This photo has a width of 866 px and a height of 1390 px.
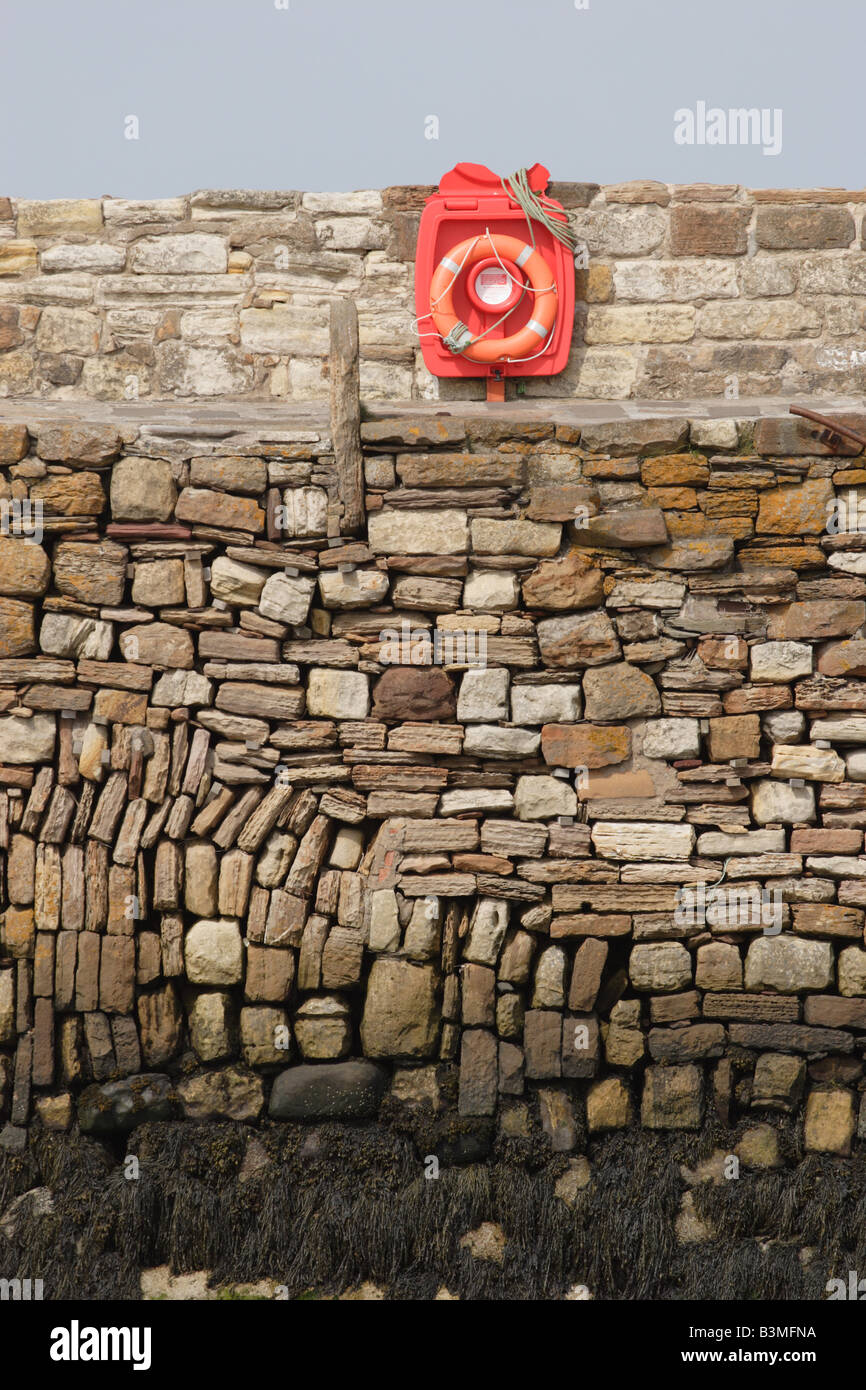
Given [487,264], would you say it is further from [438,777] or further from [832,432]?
[438,777]

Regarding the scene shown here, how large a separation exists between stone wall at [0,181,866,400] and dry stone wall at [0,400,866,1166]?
114 cm

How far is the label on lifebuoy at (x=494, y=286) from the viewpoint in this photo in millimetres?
6078

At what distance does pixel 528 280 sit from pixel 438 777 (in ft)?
9.00

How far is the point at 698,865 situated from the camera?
17.0 ft

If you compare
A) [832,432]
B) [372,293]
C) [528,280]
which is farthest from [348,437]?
[832,432]

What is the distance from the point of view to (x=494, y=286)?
6.09 meters

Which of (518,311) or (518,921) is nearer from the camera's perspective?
(518,921)

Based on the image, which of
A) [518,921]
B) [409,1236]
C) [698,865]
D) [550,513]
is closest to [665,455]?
[550,513]

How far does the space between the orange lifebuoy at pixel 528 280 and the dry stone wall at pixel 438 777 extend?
36.7 inches

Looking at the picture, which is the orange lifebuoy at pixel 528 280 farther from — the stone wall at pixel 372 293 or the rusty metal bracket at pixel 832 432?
the rusty metal bracket at pixel 832 432

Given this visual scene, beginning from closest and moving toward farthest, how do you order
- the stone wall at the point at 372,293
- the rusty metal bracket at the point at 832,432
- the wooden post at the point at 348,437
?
the rusty metal bracket at the point at 832,432 < the wooden post at the point at 348,437 < the stone wall at the point at 372,293

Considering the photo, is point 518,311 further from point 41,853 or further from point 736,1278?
point 736,1278

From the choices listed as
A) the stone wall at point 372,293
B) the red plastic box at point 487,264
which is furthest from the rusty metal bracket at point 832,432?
the red plastic box at point 487,264

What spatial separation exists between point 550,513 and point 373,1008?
2387mm
